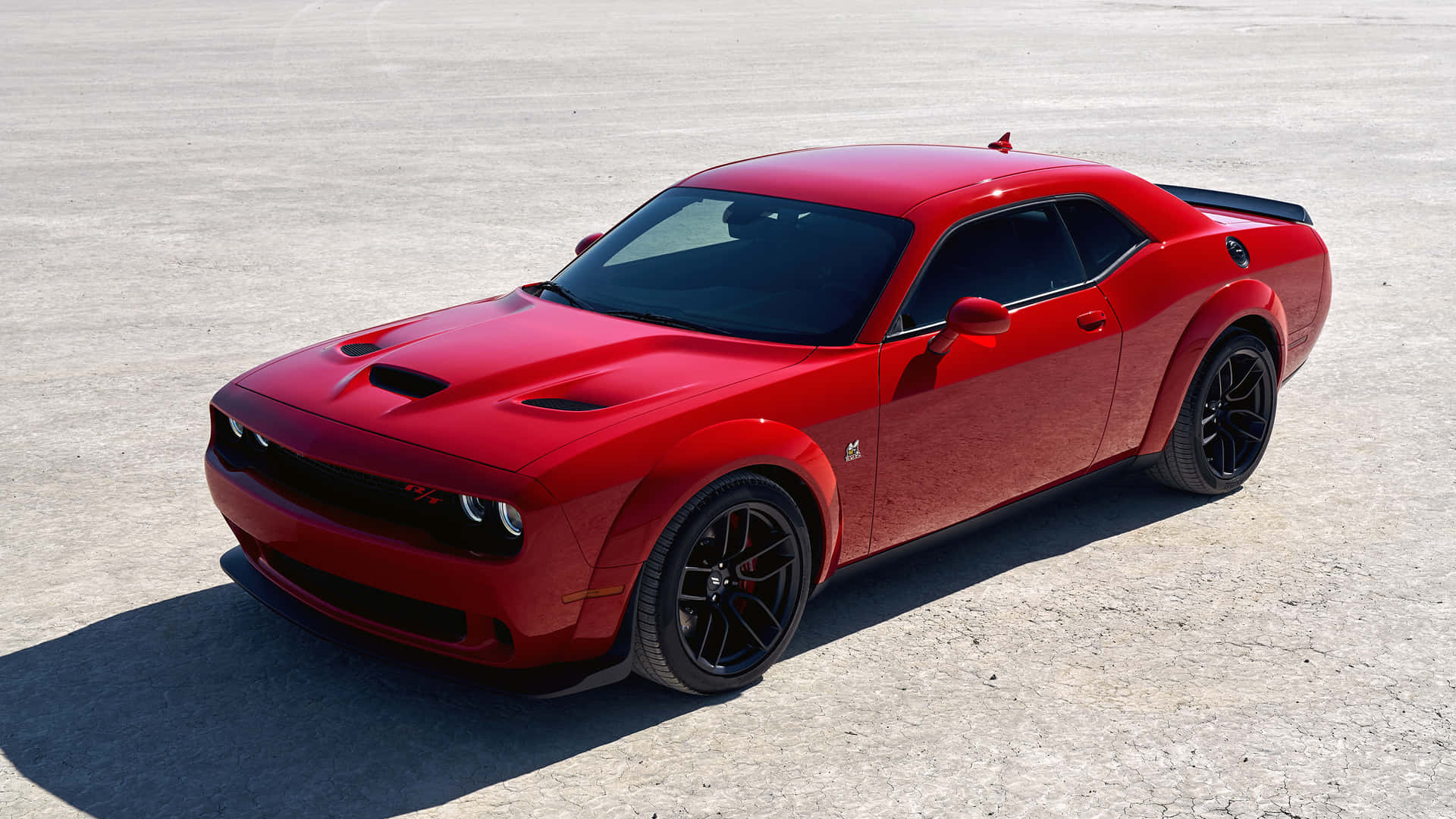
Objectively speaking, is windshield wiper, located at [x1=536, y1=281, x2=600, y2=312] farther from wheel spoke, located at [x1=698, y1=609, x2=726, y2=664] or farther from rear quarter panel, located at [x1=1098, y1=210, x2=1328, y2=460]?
rear quarter panel, located at [x1=1098, y1=210, x2=1328, y2=460]

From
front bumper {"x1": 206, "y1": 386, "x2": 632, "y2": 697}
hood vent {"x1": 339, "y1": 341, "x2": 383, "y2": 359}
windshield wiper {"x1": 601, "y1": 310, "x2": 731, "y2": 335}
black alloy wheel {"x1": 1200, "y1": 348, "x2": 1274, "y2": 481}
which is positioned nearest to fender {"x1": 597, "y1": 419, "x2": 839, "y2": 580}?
front bumper {"x1": 206, "y1": 386, "x2": 632, "y2": 697}

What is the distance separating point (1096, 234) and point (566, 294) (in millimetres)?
2019

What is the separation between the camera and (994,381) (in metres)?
4.74

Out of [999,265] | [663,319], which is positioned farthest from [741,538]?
[999,265]

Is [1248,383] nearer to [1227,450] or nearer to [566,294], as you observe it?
[1227,450]

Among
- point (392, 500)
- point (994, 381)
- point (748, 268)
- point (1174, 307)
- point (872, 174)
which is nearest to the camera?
point (392, 500)

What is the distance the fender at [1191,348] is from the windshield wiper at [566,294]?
7.40 ft

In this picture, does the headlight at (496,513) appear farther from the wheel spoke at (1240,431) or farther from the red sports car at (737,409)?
the wheel spoke at (1240,431)

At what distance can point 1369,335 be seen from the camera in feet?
26.8

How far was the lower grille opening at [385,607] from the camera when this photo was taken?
12.6 ft

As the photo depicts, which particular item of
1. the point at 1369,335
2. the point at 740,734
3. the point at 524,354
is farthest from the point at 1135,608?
the point at 1369,335

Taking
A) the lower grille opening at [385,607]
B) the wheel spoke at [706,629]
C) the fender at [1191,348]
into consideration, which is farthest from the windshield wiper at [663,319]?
the fender at [1191,348]

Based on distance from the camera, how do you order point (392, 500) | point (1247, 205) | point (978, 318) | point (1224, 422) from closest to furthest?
1. point (392, 500)
2. point (978, 318)
3. point (1224, 422)
4. point (1247, 205)

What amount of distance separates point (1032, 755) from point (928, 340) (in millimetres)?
1431
